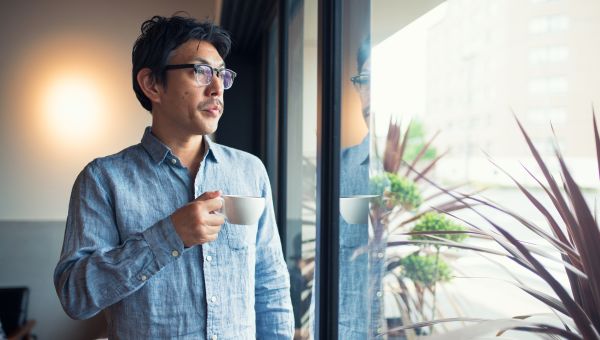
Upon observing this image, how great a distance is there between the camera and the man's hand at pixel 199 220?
95 cm

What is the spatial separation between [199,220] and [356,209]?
0.33 metres

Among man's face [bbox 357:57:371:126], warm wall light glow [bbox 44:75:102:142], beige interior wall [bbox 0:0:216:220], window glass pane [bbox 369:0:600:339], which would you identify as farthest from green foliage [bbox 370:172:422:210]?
warm wall light glow [bbox 44:75:102:142]

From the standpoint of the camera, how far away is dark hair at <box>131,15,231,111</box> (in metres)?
1.16

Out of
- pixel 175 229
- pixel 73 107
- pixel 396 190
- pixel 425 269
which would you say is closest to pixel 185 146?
pixel 175 229

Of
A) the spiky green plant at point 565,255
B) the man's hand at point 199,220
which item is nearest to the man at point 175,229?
the man's hand at point 199,220

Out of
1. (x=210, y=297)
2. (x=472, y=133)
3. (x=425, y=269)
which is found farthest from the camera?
(x=210, y=297)

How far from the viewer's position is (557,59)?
0.50 meters

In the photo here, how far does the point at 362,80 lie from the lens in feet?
3.62

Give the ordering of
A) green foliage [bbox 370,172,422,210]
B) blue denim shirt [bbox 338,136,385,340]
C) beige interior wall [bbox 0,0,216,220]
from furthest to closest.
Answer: beige interior wall [bbox 0,0,216,220] < blue denim shirt [bbox 338,136,385,340] < green foliage [bbox 370,172,422,210]

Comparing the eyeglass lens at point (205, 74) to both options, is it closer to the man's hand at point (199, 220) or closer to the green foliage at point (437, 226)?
the man's hand at point (199, 220)

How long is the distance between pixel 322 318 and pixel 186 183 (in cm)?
47

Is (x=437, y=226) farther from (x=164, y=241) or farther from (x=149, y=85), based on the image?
(x=149, y=85)

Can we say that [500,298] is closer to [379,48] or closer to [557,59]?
[557,59]

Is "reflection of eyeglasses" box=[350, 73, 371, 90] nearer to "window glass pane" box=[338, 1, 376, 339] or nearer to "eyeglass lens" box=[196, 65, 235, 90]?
"window glass pane" box=[338, 1, 376, 339]
